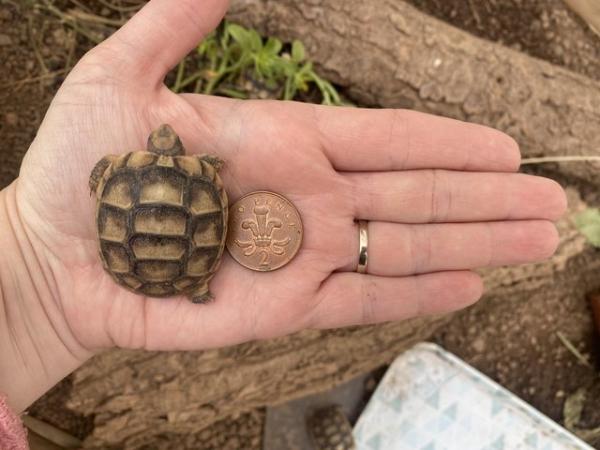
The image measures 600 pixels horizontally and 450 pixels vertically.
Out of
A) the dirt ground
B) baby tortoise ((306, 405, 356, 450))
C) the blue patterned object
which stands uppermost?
the dirt ground

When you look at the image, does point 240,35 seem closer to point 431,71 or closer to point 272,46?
point 272,46

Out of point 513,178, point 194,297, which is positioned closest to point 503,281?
point 513,178

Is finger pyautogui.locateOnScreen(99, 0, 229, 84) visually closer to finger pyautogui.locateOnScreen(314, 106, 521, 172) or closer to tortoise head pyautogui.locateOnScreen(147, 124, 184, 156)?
tortoise head pyautogui.locateOnScreen(147, 124, 184, 156)

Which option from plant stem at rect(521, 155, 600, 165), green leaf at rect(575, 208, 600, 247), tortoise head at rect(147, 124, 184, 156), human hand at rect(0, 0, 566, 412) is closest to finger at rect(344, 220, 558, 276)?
human hand at rect(0, 0, 566, 412)

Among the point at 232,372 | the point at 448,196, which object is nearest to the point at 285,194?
the point at 448,196

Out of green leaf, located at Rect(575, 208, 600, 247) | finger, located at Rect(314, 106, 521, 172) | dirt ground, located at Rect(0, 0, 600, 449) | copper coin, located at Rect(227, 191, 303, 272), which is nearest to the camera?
copper coin, located at Rect(227, 191, 303, 272)

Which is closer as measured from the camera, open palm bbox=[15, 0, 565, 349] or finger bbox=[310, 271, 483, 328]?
open palm bbox=[15, 0, 565, 349]

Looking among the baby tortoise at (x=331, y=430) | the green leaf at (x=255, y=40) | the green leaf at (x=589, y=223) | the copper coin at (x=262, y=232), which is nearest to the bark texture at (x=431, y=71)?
the green leaf at (x=255, y=40)

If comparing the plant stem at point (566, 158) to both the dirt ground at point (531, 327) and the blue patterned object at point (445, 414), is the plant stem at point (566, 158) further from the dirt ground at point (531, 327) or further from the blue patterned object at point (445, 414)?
the blue patterned object at point (445, 414)
